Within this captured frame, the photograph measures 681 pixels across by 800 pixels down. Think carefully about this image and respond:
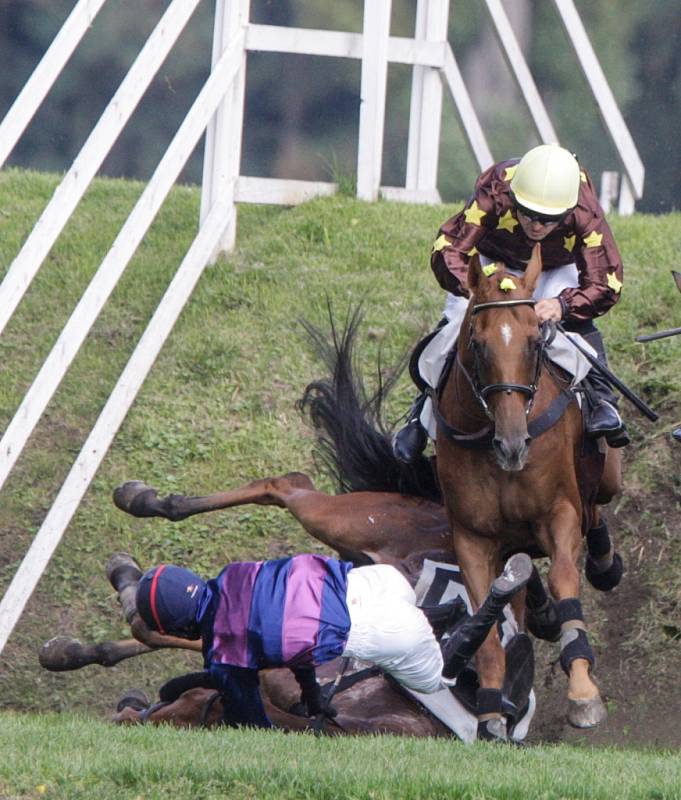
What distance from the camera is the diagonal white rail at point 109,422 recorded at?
8531 millimetres

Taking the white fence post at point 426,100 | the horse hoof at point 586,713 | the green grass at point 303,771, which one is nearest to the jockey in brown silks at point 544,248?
the horse hoof at point 586,713

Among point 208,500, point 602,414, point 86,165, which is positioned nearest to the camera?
point 602,414

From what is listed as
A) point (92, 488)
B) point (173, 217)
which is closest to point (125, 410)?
point (92, 488)

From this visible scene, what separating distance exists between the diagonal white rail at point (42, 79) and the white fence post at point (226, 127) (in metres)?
1.78

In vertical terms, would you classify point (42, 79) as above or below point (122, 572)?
above

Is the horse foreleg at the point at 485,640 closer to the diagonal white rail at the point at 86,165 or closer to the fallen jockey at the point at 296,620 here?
the fallen jockey at the point at 296,620

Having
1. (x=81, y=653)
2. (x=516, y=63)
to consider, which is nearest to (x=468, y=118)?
(x=516, y=63)

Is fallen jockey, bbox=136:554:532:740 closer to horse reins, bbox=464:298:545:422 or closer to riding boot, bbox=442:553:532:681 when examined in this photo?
riding boot, bbox=442:553:532:681

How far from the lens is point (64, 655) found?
24.3 ft

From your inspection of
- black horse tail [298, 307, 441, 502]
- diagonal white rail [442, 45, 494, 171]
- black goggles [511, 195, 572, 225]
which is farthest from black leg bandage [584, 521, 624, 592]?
diagonal white rail [442, 45, 494, 171]

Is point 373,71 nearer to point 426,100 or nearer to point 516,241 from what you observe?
point 426,100

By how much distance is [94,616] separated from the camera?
8.70m

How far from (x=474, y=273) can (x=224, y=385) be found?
4086mm

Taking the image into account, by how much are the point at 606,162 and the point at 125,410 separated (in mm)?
16875
